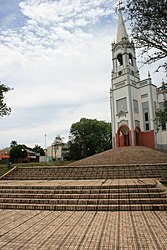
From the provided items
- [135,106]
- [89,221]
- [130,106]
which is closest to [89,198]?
[89,221]

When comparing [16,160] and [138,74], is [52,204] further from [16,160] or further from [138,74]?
[16,160]

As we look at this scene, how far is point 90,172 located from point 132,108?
16.0 meters

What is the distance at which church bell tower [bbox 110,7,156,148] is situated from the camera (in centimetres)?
2536

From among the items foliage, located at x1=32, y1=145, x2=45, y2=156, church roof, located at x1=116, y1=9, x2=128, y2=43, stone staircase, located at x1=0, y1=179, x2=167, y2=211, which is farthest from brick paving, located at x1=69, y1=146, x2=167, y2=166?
foliage, located at x1=32, y1=145, x2=45, y2=156

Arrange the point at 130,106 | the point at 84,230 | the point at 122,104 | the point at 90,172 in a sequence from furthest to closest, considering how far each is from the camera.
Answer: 1. the point at 122,104
2. the point at 130,106
3. the point at 90,172
4. the point at 84,230

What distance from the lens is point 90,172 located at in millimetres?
11289

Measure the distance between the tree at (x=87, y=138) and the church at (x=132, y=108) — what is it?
10.8 metres

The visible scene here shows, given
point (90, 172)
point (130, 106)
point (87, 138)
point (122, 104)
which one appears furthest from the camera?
point (87, 138)

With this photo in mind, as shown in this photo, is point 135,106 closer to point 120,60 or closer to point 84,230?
point 120,60

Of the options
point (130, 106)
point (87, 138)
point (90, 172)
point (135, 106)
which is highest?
point (135, 106)

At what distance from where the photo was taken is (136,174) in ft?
34.5

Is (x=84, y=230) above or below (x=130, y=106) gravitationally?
below

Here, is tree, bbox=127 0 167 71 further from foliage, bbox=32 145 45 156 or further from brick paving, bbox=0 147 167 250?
foliage, bbox=32 145 45 156

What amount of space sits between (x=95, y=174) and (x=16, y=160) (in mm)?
27468
